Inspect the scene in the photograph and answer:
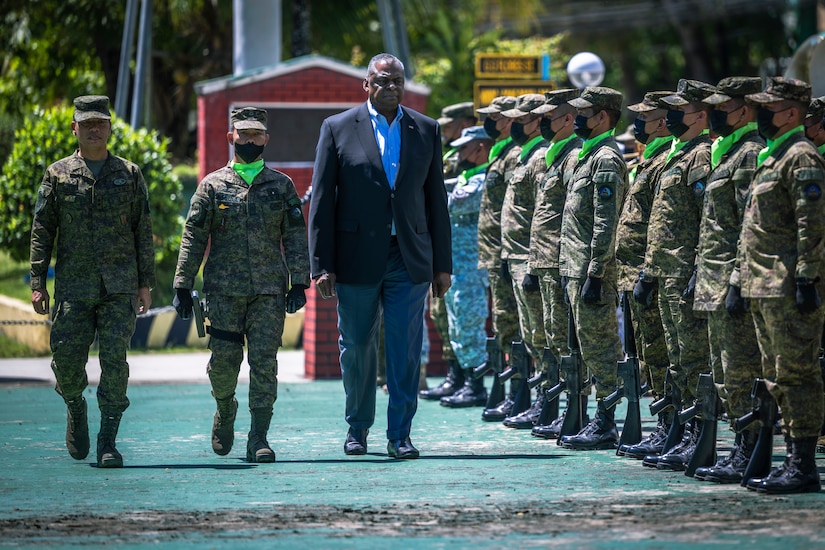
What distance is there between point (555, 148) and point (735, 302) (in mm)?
2675

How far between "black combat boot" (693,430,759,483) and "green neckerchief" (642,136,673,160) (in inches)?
77.5

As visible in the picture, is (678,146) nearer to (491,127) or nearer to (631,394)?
(631,394)

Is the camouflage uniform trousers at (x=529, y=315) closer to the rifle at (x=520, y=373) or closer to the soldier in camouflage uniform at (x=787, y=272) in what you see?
the rifle at (x=520, y=373)

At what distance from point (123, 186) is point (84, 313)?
0.77m

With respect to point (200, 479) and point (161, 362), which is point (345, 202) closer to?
point (200, 479)

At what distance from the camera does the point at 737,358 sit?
27.2 feet

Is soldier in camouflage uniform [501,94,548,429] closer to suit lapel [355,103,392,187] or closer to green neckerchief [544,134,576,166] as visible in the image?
green neckerchief [544,134,576,166]

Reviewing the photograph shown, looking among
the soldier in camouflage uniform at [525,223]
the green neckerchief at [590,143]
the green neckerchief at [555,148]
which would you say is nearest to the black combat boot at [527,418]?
the soldier in camouflage uniform at [525,223]

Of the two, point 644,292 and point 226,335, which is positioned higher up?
point 644,292

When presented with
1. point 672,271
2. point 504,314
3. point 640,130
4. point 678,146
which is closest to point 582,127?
point 640,130

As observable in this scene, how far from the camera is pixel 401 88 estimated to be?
941 cm

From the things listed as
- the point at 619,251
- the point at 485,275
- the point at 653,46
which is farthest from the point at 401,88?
the point at 653,46

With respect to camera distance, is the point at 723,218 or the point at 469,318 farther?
the point at 469,318

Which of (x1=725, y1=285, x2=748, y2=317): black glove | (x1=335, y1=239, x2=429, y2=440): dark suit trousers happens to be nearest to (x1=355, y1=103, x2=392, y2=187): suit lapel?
(x1=335, y1=239, x2=429, y2=440): dark suit trousers
